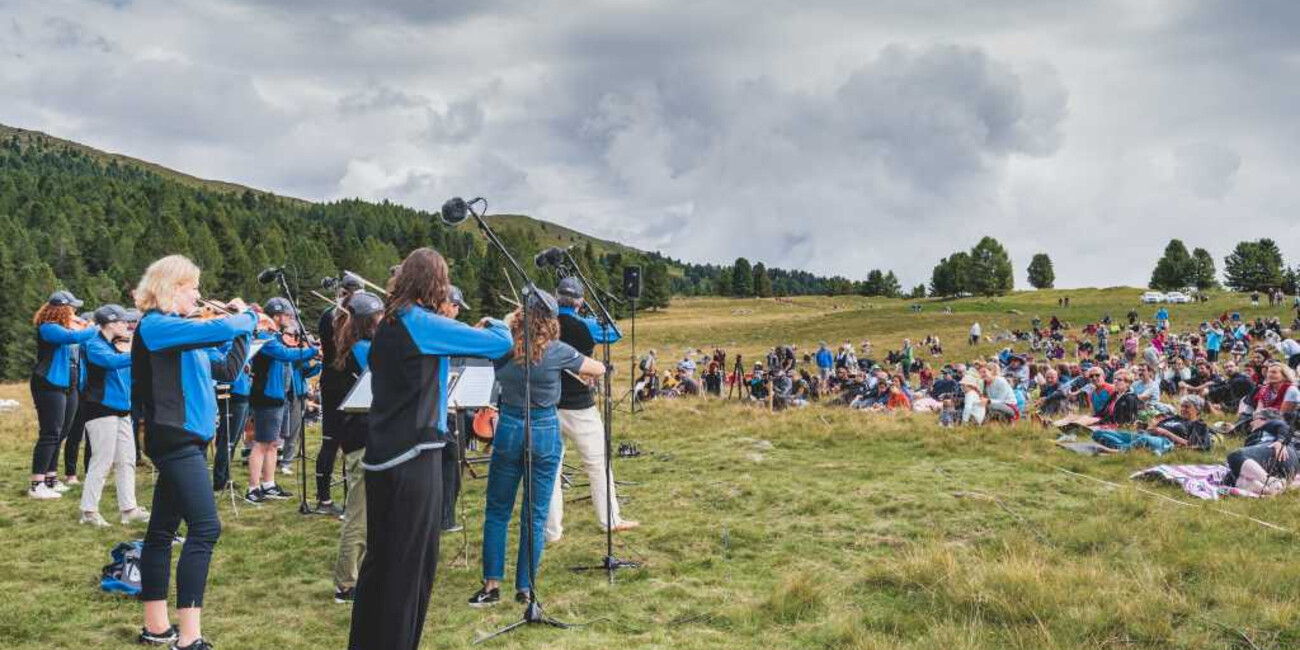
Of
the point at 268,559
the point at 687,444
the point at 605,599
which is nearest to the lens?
the point at 605,599

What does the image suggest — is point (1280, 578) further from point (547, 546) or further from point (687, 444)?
point (687, 444)

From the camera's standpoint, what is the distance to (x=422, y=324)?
3.91 metres

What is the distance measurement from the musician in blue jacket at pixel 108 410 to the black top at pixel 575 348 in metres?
3.97

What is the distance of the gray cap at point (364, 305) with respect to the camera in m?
5.98

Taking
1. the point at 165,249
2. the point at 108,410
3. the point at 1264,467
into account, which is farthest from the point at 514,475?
the point at 165,249

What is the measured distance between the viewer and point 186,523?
4586mm

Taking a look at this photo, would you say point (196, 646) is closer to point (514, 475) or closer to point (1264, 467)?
point (514, 475)

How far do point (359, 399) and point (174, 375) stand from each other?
1597 mm

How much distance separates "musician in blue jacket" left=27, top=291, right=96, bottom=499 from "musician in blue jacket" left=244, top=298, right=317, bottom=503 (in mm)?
1564

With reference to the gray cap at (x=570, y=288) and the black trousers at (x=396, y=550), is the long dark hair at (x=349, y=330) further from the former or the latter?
the black trousers at (x=396, y=550)

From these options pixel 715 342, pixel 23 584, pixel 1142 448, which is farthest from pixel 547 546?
pixel 715 342

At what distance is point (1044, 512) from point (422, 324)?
23.4 feet

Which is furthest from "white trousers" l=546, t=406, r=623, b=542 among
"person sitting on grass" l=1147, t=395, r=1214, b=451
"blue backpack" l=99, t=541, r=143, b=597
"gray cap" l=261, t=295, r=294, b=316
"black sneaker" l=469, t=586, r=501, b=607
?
"person sitting on grass" l=1147, t=395, r=1214, b=451

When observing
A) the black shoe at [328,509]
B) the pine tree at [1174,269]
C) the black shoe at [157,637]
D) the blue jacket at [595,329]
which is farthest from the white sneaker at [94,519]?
the pine tree at [1174,269]
